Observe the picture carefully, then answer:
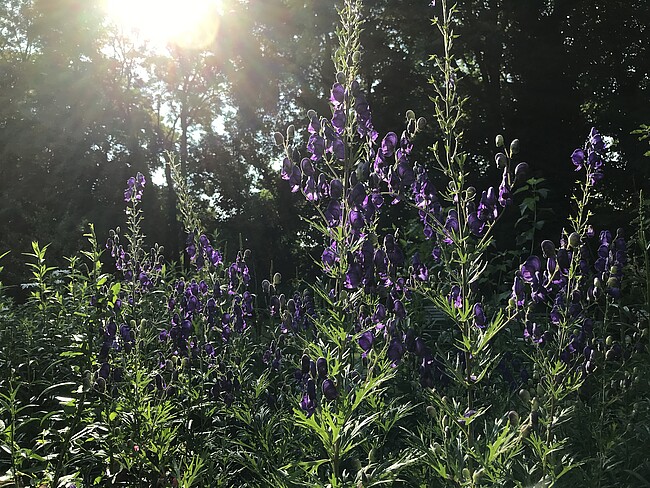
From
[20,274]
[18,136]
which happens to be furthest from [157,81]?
[20,274]

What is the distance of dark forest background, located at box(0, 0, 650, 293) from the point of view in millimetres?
14094

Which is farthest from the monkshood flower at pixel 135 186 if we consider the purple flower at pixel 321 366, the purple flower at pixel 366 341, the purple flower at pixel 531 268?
the purple flower at pixel 531 268

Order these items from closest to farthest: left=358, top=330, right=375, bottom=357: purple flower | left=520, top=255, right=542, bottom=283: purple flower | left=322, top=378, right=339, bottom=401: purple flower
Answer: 1. left=322, top=378, right=339, bottom=401: purple flower
2. left=358, top=330, right=375, bottom=357: purple flower
3. left=520, top=255, right=542, bottom=283: purple flower

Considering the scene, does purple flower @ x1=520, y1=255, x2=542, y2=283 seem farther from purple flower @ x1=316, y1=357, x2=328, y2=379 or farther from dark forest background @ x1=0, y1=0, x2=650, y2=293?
dark forest background @ x1=0, y1=0, x2=650, y2=293

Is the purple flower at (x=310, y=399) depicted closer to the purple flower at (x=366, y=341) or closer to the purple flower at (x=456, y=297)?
the purple flower at (x=366, y=341)

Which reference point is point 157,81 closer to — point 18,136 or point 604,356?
point 18,136

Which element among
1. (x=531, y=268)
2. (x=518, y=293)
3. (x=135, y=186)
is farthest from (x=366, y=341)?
(x=135, y=186)

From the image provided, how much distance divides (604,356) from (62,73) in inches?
829

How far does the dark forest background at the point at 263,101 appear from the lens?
46.2ft

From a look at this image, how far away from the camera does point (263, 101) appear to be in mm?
18703

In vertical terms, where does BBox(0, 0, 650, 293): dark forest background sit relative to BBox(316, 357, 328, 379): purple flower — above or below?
above

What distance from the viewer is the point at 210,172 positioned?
23516 mm

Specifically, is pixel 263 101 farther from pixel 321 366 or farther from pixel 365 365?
pixel 321 366

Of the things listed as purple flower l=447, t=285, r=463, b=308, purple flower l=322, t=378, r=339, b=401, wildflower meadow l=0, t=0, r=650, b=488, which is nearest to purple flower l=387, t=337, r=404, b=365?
wildflower meadow l=0, t=0, r=650, b=488
